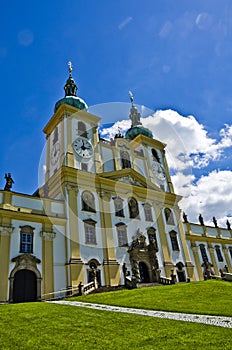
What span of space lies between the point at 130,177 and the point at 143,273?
1128 centimetres

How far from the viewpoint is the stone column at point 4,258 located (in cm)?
2188

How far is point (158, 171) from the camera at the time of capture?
138ft

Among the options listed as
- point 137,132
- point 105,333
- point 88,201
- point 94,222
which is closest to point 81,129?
point 88,201

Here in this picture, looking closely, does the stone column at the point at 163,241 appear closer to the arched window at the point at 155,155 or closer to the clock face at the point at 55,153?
the arched window at the point at 155,155

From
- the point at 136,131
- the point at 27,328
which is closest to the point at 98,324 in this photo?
the point at 27,328

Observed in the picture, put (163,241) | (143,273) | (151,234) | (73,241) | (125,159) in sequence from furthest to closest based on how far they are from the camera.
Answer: (125,159) < (163,241) < (151,234) < (143,273) < (73,241)

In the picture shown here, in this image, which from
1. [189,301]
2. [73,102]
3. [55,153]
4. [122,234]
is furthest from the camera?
[73,102]

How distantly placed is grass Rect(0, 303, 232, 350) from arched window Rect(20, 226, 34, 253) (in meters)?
13.4

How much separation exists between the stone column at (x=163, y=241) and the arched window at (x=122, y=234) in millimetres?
5397

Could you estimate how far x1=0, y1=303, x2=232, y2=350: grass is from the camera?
22.8 ft

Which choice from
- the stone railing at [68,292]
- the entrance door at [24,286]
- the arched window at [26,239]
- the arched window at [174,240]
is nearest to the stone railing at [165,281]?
the arched window at [174,240]

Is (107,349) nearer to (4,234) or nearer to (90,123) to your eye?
(4,234)

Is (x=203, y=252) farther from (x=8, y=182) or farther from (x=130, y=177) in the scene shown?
(x=8, y=182)

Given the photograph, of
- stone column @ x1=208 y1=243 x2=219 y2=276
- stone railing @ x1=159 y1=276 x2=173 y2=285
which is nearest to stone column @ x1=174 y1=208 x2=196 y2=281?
stone railing @ x1=159 y1=276 x2=173 y2=285
